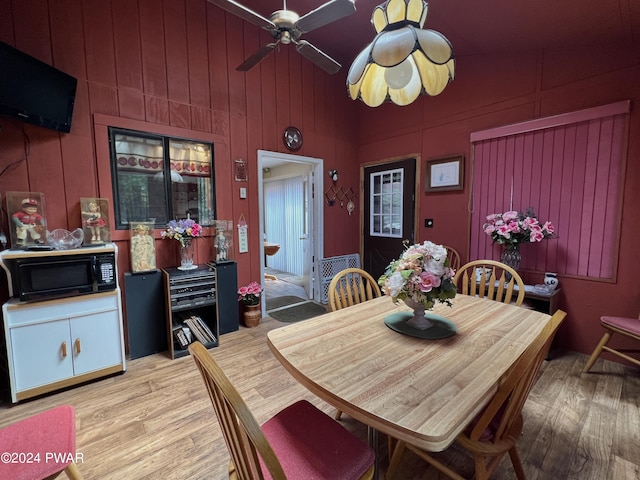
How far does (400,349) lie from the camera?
121 cm

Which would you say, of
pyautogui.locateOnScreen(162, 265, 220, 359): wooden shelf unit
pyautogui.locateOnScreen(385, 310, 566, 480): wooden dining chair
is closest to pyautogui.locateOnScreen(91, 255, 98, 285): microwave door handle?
pyautogui.locateOnScreen(162, 265, 220, 359): wooden shelf unit

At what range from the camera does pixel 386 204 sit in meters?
4.06

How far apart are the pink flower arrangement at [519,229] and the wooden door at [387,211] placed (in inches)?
46.0

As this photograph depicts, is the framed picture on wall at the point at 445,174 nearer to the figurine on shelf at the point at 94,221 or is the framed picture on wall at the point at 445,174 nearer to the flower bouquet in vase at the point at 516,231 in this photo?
the flower bouquet in vase at the point at 516,231

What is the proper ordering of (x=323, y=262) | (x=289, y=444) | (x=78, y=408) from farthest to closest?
(x=323, y=262) → (x=78, y=408) → (x=289, y=444)

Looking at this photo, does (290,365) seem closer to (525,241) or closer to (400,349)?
(400,349)

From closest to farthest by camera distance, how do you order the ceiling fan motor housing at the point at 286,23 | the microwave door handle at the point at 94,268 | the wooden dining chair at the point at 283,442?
the wooden dining chair at the point at 283,442, the ceiling fan motor housing at the point at 286,23, the microwave door handle at the point at 94,268

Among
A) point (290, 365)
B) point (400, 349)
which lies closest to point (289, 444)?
point (290, 365)

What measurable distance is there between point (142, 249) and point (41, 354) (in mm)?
985

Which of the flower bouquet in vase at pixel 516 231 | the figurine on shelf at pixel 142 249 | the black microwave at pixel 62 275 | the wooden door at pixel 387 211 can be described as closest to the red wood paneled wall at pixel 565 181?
the flower bouquet in vase at pixel 516 231

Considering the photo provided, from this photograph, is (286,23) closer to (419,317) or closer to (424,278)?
(424,278)

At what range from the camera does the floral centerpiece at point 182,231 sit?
2637mm

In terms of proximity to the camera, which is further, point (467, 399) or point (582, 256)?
point (582, 256)

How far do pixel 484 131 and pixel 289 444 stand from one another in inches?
131
